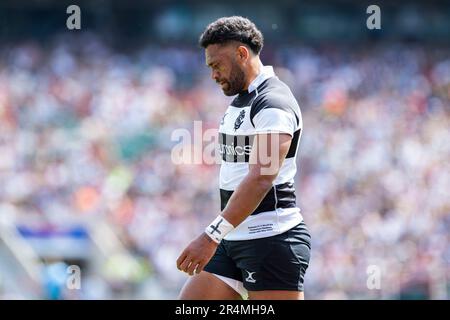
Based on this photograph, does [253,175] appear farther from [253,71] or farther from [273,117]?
[253,71]

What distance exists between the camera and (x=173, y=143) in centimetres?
1344

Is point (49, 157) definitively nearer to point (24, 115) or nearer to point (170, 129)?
point (24, 115)

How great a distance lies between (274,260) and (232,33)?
121 centimetres

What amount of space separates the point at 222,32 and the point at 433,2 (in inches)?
442

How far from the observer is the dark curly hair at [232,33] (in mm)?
4594

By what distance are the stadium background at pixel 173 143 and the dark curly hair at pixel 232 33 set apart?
694 centimetres

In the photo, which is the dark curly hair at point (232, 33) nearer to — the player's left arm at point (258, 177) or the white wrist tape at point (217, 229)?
the player's left arm at point (258, 177)

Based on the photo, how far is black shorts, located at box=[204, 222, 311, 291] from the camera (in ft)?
14.6

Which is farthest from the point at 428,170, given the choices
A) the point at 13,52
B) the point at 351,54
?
the point at 13,52

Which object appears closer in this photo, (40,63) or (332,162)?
(332,162)

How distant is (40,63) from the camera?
14844 mm

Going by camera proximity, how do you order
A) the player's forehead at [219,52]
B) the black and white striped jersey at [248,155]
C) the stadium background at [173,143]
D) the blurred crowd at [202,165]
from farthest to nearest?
the blurred crowd at [202,165]
the stadium background at [173,143]
the player's forehead at [219,52]
the black and white striped jersey at [248,155]

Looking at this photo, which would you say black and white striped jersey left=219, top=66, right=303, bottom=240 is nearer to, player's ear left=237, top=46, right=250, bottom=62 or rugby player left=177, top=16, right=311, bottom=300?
rugby player left=177, top=16, right=311, bottom=300

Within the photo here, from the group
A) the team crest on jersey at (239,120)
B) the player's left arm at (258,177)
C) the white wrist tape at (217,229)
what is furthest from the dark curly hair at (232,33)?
the white wrist tape at (217,229)
